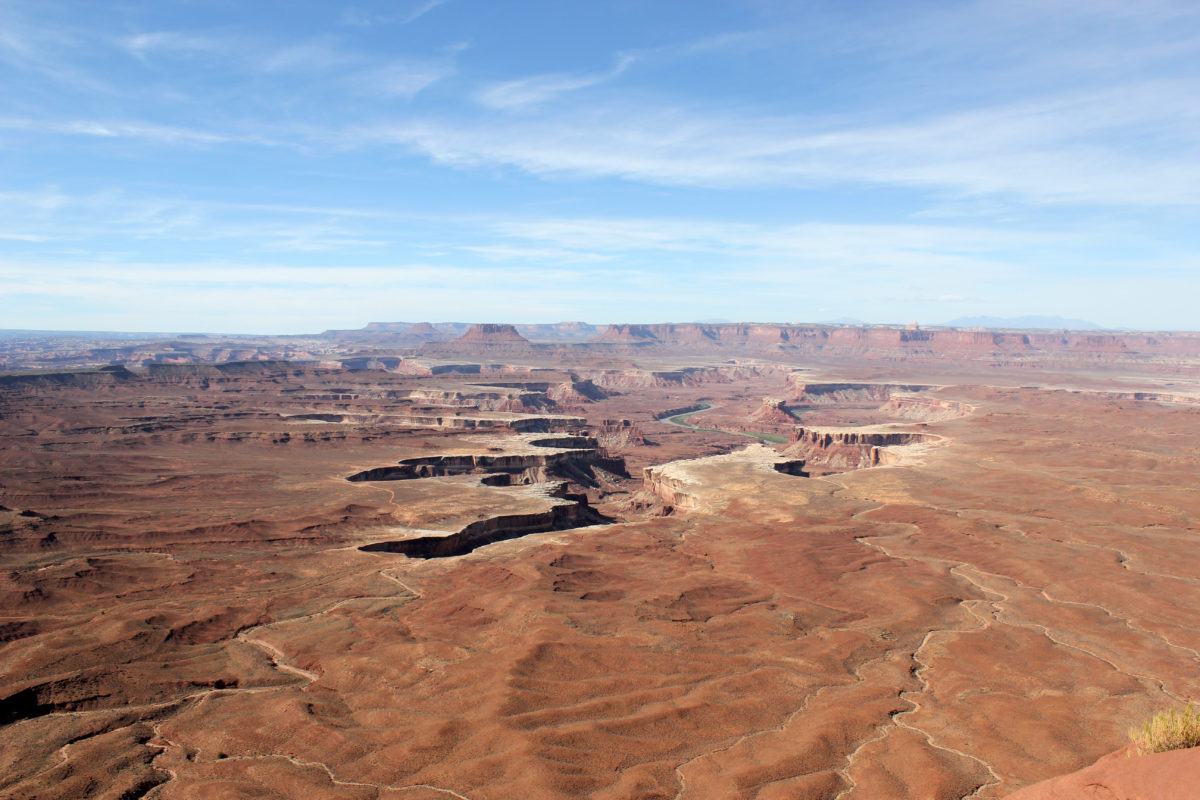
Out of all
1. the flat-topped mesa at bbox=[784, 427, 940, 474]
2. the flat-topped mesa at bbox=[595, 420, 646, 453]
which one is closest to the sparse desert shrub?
the flat-topped mesa at bbox=[784, 427, 940, 474]

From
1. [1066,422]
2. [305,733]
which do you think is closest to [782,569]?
[305,733]

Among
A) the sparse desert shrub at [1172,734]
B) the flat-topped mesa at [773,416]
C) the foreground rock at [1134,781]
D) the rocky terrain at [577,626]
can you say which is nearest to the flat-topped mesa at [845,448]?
the rocky terrain at [577,626]

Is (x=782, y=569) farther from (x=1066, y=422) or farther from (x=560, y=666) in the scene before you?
(x=1066, y=422)

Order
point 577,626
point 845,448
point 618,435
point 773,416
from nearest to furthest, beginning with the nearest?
1. point 577,626
2. point 845,448
3. point 618,435
4. point 773,416

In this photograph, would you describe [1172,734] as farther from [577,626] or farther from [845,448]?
[845,448]

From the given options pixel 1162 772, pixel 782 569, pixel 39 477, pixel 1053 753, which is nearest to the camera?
pixel 1162 772

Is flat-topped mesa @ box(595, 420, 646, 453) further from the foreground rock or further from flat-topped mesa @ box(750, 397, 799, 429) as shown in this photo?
the foreground rock

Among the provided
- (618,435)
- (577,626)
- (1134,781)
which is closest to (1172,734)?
(1134,781)

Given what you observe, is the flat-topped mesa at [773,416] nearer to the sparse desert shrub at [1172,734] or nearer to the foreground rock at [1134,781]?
the sparse desert shrub at [1172,734]
